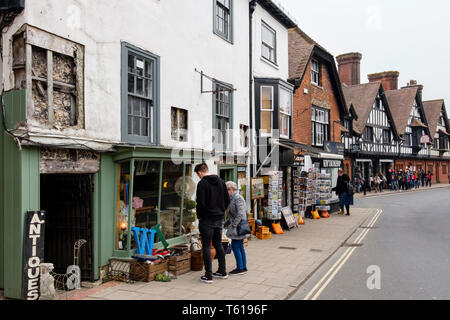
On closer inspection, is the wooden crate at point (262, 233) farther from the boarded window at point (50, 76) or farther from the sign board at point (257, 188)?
the boarded window at point (50, 76)

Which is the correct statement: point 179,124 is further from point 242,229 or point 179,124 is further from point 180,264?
point 180,264

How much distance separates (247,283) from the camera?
669 centimetres

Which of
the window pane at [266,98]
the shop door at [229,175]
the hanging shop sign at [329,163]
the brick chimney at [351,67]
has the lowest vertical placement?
the shop door at [229,175]

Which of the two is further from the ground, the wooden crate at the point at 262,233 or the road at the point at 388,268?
the wooden crate at the point at 262,233

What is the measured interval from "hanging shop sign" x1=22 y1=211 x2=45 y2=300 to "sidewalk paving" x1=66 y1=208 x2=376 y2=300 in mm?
598

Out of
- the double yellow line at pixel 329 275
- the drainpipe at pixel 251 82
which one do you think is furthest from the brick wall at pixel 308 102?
the double yellow line at pixel 329 275

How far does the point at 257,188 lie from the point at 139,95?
5.77m

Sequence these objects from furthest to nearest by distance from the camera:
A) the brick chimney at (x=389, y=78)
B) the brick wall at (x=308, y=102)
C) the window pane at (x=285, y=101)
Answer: the brick chimney at (x=389, y=78) < the brick wall at (x=308, y=102) < the window pane at (x=285, y=101)

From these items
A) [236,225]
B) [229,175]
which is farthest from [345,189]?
[236,225]

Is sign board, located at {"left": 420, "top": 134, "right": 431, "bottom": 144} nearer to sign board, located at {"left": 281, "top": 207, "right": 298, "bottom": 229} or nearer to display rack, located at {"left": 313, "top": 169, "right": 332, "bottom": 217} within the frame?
display rack, located at {"left": 313, "top": 169, "right": 332, "bottom": 217}

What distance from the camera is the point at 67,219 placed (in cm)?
689

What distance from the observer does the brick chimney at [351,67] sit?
38.1 meters

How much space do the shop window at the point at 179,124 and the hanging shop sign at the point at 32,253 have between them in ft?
13.0

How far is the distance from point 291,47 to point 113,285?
14.9 meters
